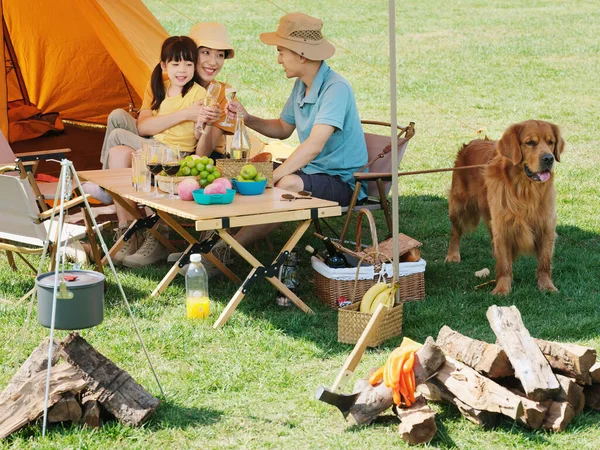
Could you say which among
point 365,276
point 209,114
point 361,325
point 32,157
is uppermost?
point 209,114

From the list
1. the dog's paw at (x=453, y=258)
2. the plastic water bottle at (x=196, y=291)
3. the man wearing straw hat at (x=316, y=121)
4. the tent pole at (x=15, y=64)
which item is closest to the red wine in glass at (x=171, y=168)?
the plastic water bottle at (x=196, y=291)

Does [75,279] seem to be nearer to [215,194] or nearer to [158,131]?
[215,194]

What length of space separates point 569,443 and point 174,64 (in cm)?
335

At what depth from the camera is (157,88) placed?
5789 mm

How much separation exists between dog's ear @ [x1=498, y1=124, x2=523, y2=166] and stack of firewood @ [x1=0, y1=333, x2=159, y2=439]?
8.13 ft

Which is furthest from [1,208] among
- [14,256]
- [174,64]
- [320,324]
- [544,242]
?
[544,242]

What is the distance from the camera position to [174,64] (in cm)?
557

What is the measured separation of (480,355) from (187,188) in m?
1.81

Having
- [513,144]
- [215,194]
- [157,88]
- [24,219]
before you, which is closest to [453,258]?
[513,144]

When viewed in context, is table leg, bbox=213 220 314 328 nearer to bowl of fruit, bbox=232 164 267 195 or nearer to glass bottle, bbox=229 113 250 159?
bowl of fruit, bbox=232 164 267 195

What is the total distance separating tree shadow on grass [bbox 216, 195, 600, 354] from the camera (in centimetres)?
439

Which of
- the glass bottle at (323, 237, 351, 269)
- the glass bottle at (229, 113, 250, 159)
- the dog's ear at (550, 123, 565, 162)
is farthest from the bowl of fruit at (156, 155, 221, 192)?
the dog's ear at (550, 123, 565, 162)

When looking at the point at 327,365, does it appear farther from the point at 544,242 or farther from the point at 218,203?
the point at 544,242

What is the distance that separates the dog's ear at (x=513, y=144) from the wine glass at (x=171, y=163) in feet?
5.66
